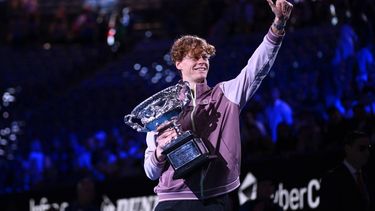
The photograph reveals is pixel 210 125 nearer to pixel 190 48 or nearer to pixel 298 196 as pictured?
pixel 190 48

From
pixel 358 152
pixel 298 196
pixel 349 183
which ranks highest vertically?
pixel 358 152

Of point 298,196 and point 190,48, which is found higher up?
point 190,48

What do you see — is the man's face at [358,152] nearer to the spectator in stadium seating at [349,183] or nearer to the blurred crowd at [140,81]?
the spectator in stadium seating at [349,183]

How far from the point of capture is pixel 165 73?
16766 millimetres

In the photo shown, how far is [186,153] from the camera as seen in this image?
4.95 meters

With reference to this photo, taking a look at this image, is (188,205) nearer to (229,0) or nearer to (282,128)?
(282,128)

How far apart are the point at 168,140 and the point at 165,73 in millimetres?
11744

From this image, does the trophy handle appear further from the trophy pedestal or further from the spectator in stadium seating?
the spectator in stadium seating

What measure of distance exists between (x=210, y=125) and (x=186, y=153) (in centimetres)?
30

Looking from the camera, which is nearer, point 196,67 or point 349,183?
point 196,67

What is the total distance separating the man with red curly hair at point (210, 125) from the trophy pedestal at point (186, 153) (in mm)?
75

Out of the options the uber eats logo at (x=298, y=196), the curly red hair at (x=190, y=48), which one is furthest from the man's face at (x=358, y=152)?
the uber eats logo at (x=298, y=196)

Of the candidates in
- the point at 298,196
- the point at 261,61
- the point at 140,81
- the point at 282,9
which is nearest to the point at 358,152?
the point at 261,61

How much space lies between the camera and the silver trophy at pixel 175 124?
494cm
